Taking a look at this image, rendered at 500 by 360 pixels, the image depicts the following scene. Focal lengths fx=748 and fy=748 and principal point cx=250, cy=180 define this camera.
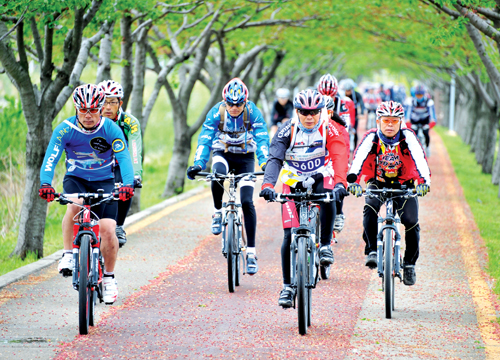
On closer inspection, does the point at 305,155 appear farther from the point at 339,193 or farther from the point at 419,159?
the point at 419,159

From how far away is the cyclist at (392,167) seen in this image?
706 cm

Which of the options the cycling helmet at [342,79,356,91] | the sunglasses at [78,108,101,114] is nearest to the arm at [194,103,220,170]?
the sunglasses at [78,108,101,114]

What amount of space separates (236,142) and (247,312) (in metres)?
2.15

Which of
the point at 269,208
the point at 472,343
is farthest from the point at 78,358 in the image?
the point at 269,208

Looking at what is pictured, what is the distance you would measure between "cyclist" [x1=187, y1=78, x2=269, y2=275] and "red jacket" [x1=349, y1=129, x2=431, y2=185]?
49.5 inches

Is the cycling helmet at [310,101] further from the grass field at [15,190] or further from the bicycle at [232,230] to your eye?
the grass field at [15,190]

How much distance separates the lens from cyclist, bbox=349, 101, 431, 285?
23.2 ft

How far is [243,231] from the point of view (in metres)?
8.52

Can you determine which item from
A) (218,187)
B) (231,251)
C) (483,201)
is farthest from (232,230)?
(483,201)

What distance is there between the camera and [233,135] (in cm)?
835


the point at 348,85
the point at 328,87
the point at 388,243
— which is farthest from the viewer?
the point at 348,85

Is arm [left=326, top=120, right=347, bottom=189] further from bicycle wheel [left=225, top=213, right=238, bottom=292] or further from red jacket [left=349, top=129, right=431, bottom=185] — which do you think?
bicycle wheel [left=225, top=213, right=238, bottom=292]

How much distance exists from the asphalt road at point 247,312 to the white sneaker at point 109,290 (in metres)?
0.16

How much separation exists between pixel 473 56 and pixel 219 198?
10.5 m
